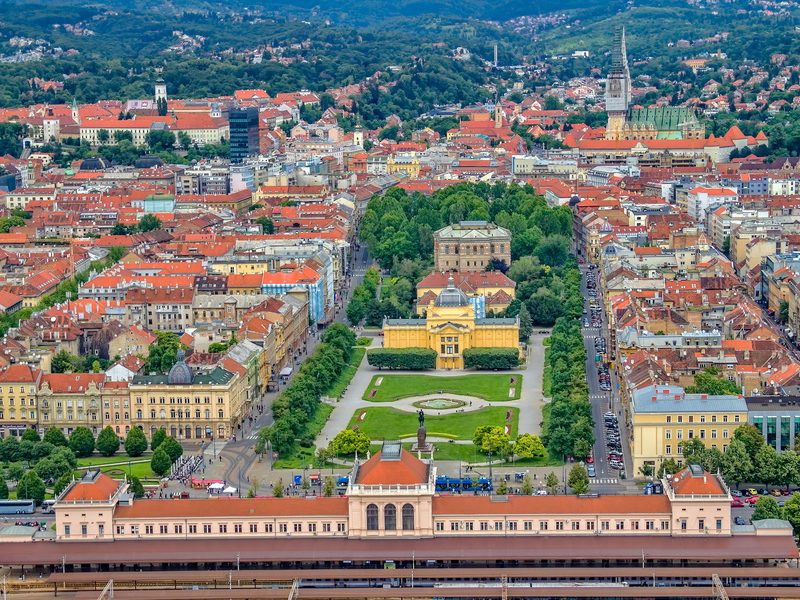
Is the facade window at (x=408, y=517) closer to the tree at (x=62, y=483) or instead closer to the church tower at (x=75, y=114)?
the tree at (x=62, y=483)

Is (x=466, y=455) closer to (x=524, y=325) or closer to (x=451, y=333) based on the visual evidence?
(x=451, y=333)

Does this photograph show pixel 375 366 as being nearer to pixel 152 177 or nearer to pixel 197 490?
pixel 197 490

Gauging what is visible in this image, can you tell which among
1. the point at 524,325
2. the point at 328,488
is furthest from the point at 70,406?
the point at 524,325

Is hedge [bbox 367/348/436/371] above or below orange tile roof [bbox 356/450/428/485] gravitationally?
below

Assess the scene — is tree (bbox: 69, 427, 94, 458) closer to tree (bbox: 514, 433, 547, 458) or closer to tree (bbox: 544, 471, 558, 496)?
tree (bbox: 514, 433, 547, 458)

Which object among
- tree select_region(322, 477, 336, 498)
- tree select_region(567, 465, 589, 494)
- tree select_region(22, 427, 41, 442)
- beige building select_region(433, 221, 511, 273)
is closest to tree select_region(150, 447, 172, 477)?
tree select_region(322, 477, 336, 498)

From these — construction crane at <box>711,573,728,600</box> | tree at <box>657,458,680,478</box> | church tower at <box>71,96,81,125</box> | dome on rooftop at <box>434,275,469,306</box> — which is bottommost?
construction crane at <box>711,573,728,600</box>
